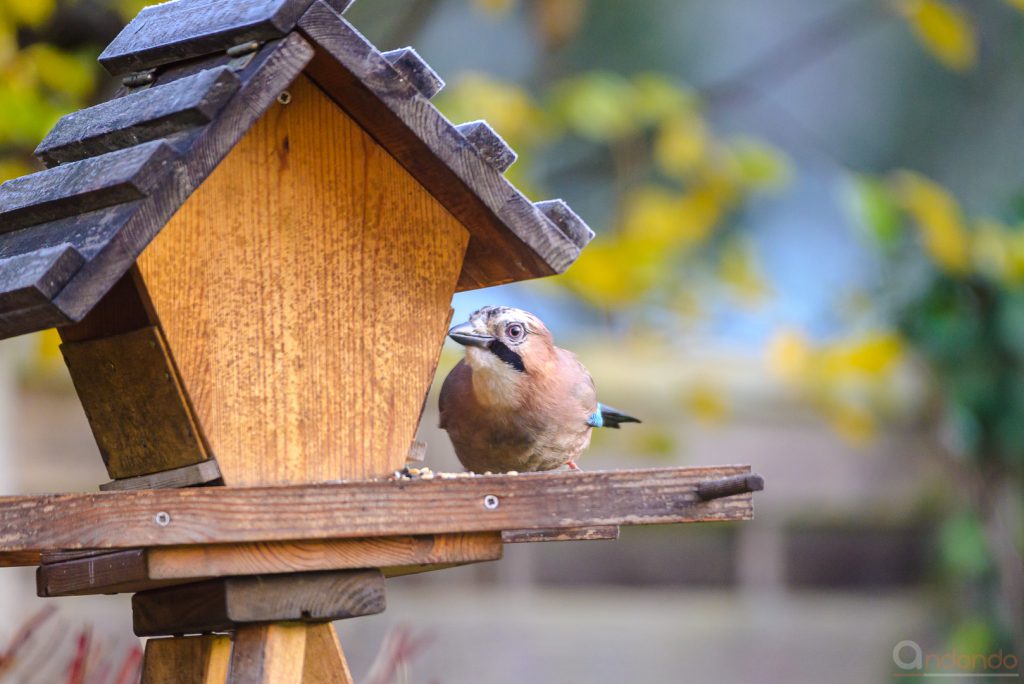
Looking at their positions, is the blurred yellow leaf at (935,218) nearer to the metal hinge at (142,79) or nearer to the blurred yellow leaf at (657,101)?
the blurred yellow leaf at (657,101)

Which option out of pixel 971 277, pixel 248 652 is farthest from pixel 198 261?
pixel 971 277

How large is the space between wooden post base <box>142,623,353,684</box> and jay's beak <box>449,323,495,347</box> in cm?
63

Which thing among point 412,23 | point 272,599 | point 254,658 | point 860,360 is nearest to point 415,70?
point 272,599

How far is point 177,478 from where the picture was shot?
2.17 m

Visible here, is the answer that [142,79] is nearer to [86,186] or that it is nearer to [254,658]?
[86,186]

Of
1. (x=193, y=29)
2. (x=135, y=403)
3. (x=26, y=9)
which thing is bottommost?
(x=135, y=403)

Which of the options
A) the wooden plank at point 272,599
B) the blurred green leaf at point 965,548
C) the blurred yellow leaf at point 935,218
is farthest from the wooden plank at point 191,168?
the blurred green leaf at point 965,548

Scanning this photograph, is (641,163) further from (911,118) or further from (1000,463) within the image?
(911,118)

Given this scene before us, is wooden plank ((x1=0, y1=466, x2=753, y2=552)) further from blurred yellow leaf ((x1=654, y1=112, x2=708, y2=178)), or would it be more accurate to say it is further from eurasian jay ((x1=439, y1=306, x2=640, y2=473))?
blurred yellow leaf ((x1=654, y1=112, x2=708, y2=178))

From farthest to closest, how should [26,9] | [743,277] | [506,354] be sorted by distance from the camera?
[743,277]
[26,9]
[506,354]

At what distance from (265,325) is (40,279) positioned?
47 centimetres

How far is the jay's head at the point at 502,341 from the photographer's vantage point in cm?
268

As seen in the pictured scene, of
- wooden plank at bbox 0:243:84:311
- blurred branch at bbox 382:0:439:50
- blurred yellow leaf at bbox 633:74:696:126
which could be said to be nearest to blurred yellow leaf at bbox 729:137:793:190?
blurred yellow leaf at bbox 633:74:696:126

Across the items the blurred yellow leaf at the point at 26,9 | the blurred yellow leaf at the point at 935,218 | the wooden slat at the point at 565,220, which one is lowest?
the wooden slat at the point at 565,220
